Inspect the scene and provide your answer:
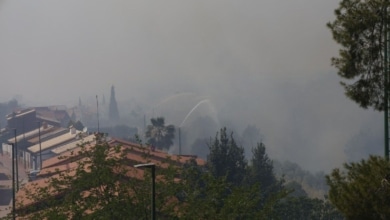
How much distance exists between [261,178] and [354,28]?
5142 centimetres

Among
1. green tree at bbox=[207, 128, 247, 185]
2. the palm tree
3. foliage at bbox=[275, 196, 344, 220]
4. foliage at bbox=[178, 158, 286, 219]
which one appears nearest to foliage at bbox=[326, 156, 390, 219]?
foliage at bbox=[178, 158, 286, 219]

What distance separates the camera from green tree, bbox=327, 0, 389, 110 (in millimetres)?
14977

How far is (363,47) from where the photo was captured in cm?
1514

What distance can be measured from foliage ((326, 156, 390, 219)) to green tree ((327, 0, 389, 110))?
6.98ft

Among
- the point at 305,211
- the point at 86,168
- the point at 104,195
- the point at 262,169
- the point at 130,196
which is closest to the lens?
the point at 104,195

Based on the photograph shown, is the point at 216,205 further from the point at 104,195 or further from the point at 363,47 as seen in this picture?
the point at 363,47

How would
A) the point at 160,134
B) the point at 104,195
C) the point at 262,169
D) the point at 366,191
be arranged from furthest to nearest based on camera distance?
1. the point at 160,134
2. the point at 262,169
3. the point at 104,195
4. the point at 366,191

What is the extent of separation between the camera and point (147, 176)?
89.8 feet

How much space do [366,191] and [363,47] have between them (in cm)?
372

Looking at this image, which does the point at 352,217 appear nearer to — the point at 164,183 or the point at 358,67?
the point at 358,67

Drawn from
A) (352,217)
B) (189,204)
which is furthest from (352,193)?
(189,204)

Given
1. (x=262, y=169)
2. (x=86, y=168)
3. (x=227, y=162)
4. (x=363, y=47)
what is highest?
(x=363, y=47)

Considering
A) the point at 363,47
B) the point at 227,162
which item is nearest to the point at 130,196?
the point at 363,47

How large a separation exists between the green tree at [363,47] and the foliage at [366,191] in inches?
83.8
